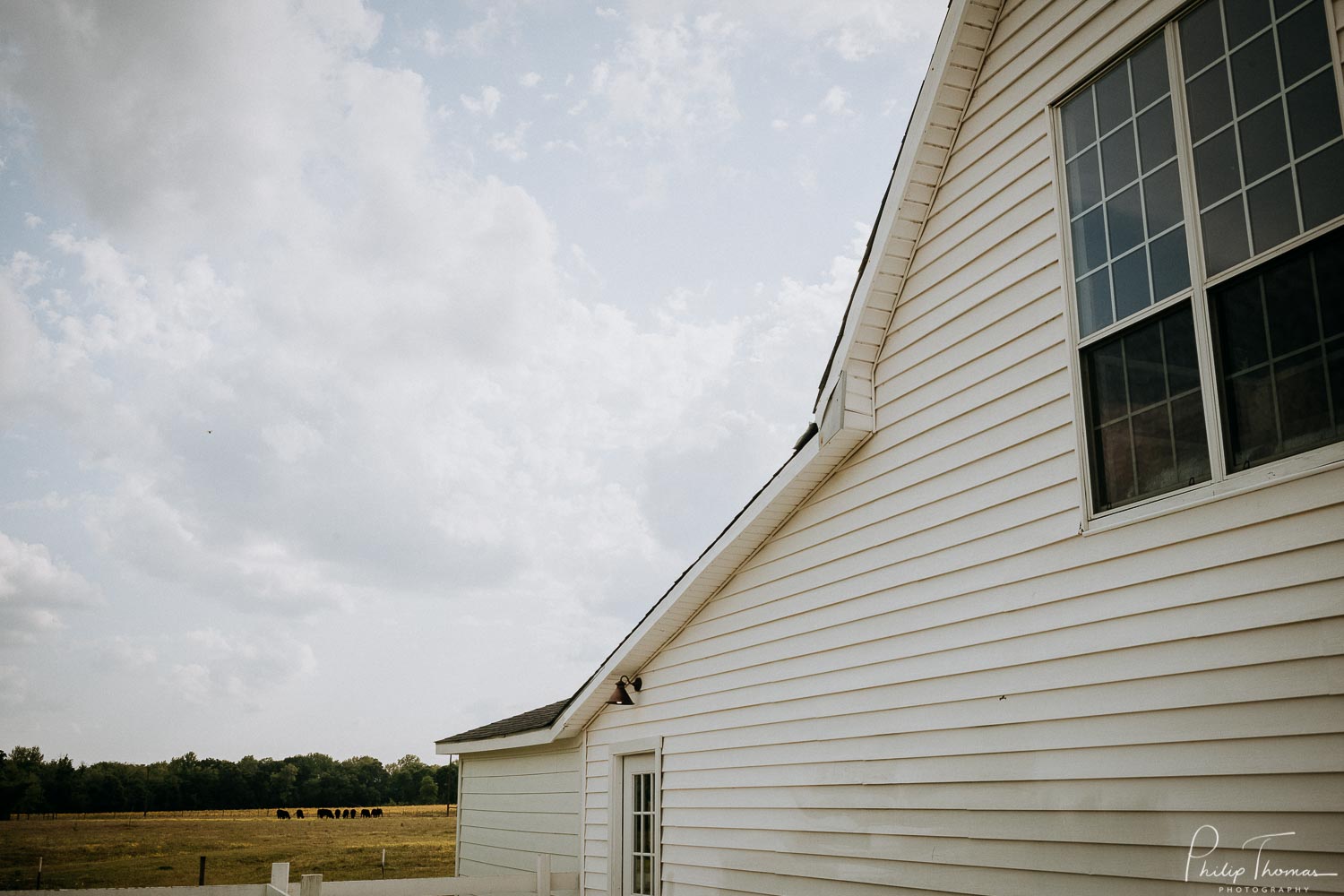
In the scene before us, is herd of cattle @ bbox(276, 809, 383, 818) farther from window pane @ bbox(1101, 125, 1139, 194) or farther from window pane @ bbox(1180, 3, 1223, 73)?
window pane @ bbox(1180, 3, 1223, 73)

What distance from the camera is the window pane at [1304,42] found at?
3.87 metres

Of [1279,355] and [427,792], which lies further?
[427,792]

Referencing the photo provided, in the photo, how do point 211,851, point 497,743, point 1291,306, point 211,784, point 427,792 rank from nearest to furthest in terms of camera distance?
point 1291,306 → point 497,743 → point 211,851 → point 211,784 → point 427,792

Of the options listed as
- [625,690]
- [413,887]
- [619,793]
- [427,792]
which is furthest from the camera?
[427,792]

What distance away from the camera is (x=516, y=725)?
13328mm

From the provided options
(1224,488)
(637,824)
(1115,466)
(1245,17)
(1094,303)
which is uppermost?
(1245,17)

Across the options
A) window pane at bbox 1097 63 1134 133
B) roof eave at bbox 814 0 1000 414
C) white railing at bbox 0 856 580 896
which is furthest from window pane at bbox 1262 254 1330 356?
white railing at bbox 0 856 580 896

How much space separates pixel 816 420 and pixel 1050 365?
76.1 inches

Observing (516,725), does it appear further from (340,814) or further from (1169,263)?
(340,814)

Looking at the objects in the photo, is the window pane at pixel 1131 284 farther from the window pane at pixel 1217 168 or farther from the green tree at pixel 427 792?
the green tree at pixel 427 792

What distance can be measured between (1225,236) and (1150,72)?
3.55 ft

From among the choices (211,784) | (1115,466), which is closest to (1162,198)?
(1115,466)

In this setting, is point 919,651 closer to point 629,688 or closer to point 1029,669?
point 1029,669

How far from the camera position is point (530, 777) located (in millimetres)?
12086
